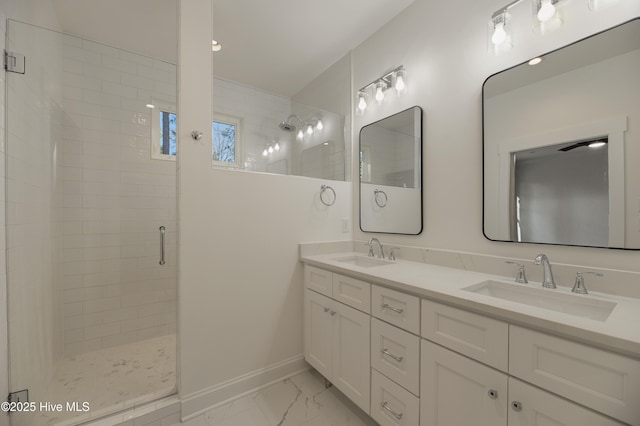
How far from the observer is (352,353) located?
156cm

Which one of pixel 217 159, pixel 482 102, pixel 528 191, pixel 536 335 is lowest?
pixel 536 335

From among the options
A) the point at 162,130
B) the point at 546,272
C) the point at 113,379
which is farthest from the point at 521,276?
the point at 162,130

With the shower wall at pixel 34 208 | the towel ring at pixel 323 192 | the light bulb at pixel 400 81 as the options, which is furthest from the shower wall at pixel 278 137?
the shower wall at pixel 34 208

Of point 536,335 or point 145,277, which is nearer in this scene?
point 536,335

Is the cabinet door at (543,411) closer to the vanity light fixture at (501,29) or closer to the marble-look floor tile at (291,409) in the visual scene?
the marble-look floor tile at (291,409)

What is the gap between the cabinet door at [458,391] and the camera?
95 centimetres

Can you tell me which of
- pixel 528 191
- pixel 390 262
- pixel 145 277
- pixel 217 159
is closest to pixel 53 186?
pixel 145 277

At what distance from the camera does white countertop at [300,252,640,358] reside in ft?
2.42

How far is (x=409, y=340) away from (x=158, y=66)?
3171mm

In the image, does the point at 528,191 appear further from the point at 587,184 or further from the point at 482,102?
the point at 482,102

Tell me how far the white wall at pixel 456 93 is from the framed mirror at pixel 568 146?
6 centimetres

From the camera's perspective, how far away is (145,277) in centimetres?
255

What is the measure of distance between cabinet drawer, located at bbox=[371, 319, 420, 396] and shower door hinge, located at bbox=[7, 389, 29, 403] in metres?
1.83

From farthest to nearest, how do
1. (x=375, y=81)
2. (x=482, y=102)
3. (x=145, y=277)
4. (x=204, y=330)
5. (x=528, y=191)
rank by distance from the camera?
(x=145, y=277)
(x=375, y=81)
(x=204, y=330)
(x=482, y=102)
(x=528, y=191)
